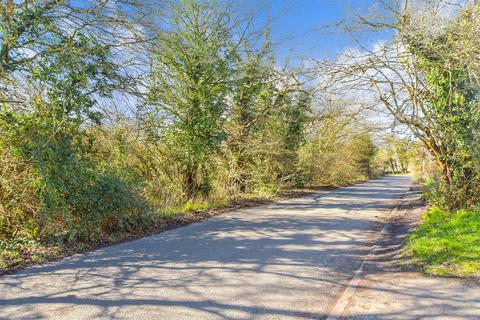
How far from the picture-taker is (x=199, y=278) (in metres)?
5.11

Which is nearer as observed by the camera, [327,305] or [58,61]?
[327,305]

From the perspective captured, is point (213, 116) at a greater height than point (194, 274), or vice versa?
point (213, 116)

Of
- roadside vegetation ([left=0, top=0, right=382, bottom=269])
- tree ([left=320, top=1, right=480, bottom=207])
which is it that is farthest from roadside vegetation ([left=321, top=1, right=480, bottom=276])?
roadside vegetation ([left=0, top=0, right=382, bottom=269])

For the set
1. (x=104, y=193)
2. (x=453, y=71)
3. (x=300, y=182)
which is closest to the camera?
(x=104, y=193)

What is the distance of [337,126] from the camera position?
83.0 ft

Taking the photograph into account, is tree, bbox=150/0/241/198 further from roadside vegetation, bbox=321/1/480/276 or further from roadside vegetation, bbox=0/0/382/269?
roadside vegetation, bbox=321/1/480/276

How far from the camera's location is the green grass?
5.21 m

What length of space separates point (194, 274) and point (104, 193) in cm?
342

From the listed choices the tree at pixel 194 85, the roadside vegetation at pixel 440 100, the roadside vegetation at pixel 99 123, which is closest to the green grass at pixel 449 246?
the roadside vegetation at pixel 440 100

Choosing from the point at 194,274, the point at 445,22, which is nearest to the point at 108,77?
the point at 194,274

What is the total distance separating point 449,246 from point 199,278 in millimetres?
4420

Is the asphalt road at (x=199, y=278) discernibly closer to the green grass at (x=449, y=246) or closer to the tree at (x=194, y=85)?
the green grass at (x=449, y=246)

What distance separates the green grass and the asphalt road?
104 cm

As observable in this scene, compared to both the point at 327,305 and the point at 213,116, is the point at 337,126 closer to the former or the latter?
the point at 213,116
